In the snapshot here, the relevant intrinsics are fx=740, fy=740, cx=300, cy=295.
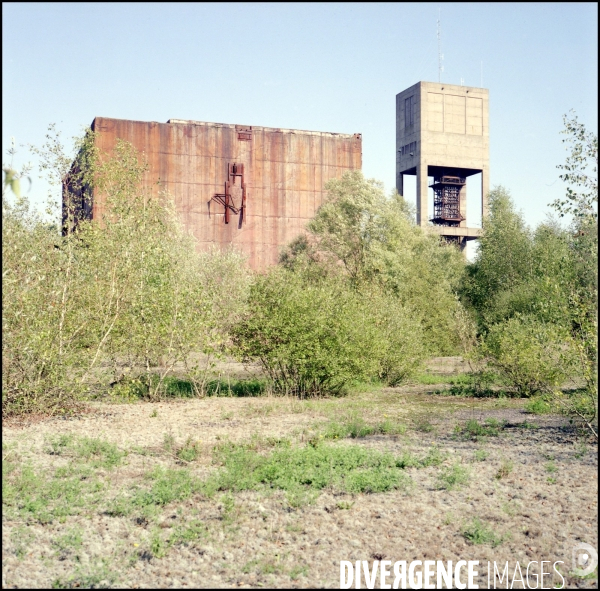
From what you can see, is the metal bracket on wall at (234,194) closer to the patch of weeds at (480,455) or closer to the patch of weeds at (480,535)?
the patch of weeds at (480,455)

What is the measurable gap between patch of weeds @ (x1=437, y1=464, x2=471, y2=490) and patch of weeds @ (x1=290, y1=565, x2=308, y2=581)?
107 inches

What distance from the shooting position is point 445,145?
71.1m

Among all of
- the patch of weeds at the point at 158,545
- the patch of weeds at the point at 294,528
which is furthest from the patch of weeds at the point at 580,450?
the patch of weeds at the point at 158,545

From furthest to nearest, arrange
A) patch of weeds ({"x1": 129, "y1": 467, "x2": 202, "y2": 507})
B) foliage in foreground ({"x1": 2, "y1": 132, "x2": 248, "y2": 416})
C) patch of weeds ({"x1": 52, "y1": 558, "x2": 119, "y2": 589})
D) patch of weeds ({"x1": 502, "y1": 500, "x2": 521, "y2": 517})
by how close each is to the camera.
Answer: foliage in foreground ({"x1": 2, "y1": 132, "x2": 248, "y2": 416})
patch of weeds ({"x1": 129, "y1": 467, "x2": 202, "y2": 507})
patch of weeds ({"x1": 502, "y1": 500, "x2": 521, "y2": 517})
patch of weeds ({"x1": 52, "y1": 558, "x2": 119, "y2": 589})

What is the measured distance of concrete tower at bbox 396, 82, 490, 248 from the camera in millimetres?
70562

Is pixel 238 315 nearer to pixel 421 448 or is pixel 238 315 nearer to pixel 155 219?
pixel 155 219

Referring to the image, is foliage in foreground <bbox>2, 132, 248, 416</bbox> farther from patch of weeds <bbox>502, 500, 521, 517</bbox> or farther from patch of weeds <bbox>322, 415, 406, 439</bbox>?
patch of weeds <bbox>502, 500, 521, 517</bbox>

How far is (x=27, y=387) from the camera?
12.7m

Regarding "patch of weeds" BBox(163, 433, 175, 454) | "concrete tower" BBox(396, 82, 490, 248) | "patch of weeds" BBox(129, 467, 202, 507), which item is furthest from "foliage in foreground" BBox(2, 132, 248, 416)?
"concrete tower" BBox(396, 82, 490, 248)

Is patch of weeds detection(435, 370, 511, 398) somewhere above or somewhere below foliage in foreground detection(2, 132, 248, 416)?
below

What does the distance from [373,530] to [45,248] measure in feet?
29.0

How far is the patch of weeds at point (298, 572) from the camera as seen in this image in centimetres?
596

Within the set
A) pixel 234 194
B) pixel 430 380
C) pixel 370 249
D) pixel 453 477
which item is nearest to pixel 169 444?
pixel 453 477

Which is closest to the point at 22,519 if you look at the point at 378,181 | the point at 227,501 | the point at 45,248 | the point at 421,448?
the point at 227,501
